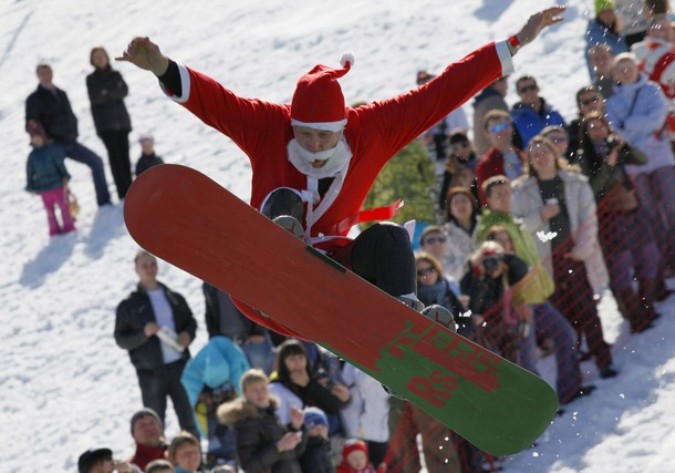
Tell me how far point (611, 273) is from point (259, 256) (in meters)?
4.10

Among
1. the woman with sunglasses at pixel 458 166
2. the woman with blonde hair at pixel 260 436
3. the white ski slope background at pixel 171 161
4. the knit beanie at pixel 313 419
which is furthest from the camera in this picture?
the woman with sunglasses at pixel 458 166

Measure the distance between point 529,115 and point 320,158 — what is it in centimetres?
419

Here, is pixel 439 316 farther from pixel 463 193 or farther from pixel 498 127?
pixel 498 127

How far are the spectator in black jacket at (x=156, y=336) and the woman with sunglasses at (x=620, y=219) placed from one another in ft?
9.09

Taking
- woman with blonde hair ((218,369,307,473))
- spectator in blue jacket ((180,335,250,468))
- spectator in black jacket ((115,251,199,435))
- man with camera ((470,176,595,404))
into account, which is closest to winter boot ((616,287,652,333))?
man with camera ((470,176,595,404))

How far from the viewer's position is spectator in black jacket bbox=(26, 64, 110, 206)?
43.8ft

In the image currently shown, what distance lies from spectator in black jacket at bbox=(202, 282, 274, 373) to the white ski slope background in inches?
34.5

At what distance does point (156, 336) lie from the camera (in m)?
9.70

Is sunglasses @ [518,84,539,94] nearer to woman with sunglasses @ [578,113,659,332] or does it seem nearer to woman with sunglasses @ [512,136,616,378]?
woman with sunglasses @ [578,113,659,332]

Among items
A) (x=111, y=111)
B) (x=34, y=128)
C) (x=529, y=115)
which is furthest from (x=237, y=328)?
(x=111, y=111)

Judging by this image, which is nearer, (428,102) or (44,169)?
(428,102)

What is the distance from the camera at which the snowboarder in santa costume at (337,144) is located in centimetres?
622

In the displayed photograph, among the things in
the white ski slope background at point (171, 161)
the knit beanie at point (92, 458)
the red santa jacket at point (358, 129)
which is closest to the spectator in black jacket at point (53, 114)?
the white ski slope background at point (171, 161)

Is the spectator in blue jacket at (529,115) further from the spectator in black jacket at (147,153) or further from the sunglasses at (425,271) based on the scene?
the spectator in black jacket at (147,153)
